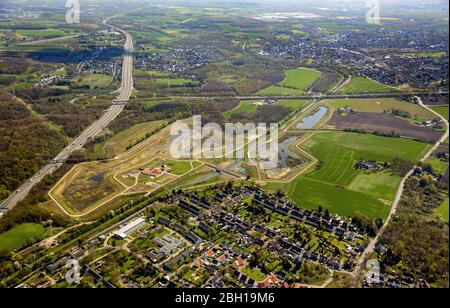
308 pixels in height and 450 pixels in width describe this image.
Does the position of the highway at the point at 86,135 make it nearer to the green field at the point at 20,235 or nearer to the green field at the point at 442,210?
the green field at the point at 20,235

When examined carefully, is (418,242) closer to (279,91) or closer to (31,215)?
(31,215)

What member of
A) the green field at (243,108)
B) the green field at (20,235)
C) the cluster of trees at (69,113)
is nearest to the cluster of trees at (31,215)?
the green field at (20,235)

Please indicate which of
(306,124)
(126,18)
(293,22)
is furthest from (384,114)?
(126,18)

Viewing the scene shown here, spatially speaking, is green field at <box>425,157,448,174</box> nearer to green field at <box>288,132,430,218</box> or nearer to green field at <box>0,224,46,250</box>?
green field at <box>288,132,430,218</box>

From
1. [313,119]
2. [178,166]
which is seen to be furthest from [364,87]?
[178,166]

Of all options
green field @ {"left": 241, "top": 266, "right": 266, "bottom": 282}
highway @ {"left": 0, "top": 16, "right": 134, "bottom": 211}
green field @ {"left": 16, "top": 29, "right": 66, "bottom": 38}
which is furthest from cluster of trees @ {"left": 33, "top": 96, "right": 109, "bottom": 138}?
green field @ {"left": 16, "top": 29, "right": 66, "bottom": 38}
